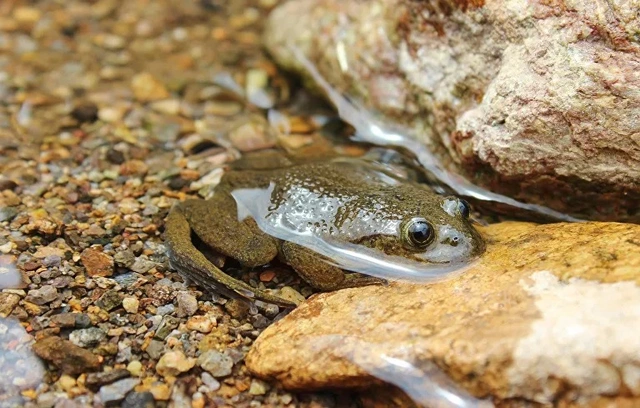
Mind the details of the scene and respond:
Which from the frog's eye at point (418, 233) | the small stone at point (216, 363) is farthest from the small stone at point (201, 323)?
the frog's eye at point (418, 233)

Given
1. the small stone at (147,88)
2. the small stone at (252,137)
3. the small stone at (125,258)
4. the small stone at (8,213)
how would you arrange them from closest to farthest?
1. the small stone at (125,258)
2. the small stone at (8,213)
3. the small stone at (252,137)
4. the small stone at (147,88)

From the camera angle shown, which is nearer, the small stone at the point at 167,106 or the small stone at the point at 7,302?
the small stone at the point at 7,302

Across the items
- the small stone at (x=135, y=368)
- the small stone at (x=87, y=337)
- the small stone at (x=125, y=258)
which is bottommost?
the small stone at (x=87, y=337)

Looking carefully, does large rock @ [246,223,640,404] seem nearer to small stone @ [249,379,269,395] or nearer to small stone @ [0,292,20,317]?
small stone @ [249,379,269,395]

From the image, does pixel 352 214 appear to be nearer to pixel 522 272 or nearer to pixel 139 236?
pixel 522 272

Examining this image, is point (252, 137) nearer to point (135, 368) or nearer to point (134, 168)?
point (134, 168)

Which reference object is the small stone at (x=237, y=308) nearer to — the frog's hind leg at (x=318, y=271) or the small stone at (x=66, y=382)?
the frog's hind leg at (x=318, y=271)

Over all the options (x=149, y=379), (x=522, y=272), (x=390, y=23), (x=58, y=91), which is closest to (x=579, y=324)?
(x=522, y=272)
